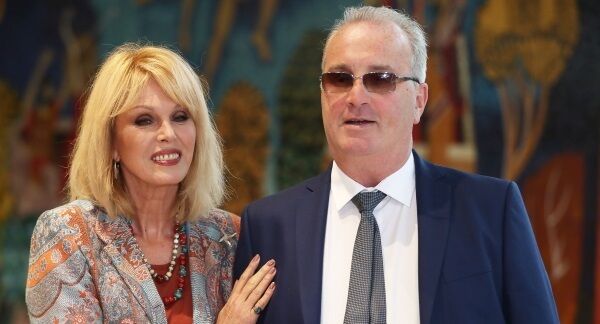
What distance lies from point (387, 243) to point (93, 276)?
2.69 ft

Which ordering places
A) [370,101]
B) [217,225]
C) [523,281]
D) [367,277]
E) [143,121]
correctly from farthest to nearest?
[217,225] < [143,121] < [370,101] < [367,277] < [523,281]

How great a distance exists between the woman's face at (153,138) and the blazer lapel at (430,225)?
0.70m

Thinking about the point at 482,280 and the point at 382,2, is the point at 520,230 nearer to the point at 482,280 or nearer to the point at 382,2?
the point at 482,280

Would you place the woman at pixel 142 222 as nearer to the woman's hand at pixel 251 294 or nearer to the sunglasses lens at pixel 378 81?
the woman's hand at pixel 251 294

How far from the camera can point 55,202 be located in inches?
Answer: 225

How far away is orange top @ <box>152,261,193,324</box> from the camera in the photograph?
8.90ft

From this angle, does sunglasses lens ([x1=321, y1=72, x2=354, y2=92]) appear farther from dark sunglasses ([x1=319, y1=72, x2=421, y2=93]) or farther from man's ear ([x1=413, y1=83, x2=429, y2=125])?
man's ear ([x1=413, y1=83, x2=429, y2=125])

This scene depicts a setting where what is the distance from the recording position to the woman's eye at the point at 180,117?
2812 mm

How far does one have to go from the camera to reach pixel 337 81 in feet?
8.51

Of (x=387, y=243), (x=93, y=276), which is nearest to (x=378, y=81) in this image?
(x=387, y=243)

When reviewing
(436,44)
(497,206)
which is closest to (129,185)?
(497,206)

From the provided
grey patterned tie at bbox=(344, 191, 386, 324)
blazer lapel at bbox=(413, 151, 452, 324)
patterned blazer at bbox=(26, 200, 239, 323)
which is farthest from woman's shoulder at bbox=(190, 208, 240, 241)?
blazer lapel at bbox=(413, 151, 452, 324)

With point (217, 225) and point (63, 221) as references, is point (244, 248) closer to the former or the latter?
point (217, 225)

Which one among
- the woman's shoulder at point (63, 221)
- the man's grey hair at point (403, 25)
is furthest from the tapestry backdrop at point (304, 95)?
the man's grey hair at point (403, 25)
